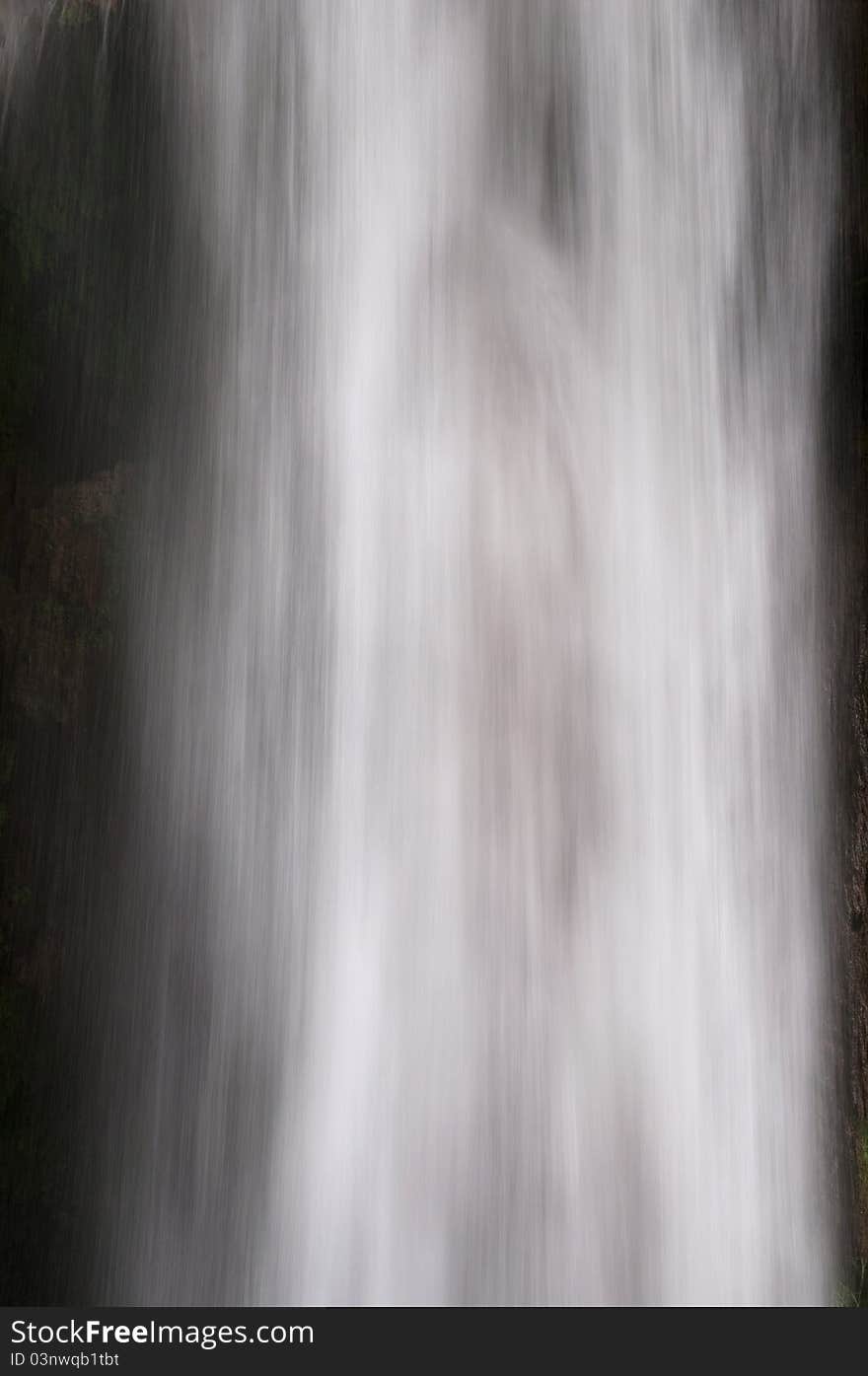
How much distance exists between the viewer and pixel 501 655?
3.82 meters

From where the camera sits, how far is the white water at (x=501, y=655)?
3662 mm

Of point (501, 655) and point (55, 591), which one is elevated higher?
point (55, 591)

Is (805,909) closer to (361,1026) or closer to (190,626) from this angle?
(361,1026)

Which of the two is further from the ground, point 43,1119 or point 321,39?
point 321,39

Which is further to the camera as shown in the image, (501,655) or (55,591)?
(55,591)

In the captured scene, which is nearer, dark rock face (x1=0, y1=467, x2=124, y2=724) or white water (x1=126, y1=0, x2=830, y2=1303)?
white water (x1=126, y1=0, x2=830, y2=1303)

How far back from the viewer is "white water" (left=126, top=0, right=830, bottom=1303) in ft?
12.0

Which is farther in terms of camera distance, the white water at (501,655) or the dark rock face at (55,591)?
the dark rock face at (55,591)

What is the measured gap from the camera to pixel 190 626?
4023 mm

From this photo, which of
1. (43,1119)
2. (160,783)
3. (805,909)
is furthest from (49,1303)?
(805,909)
